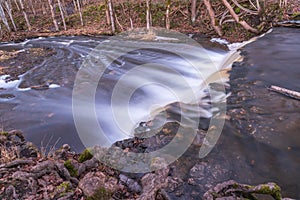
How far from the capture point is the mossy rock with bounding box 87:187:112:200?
329cm

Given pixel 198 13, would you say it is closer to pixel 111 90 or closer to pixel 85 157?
pixel 111 90

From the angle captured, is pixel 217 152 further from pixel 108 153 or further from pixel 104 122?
pixel 104 122

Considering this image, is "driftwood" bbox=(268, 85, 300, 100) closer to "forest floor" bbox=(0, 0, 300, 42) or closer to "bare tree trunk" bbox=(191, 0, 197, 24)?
"forest floor" bbox=(0, 0, 300, 42)

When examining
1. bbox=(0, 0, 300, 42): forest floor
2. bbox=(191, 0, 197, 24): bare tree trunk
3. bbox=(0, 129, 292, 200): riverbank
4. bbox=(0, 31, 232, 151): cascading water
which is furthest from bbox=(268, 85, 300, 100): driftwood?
bbox=(191, 0, 197, 24): bare tree trunk

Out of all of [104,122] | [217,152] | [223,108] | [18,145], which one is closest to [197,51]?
[223,108]

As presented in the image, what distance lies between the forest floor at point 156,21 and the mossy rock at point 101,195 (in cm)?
1145

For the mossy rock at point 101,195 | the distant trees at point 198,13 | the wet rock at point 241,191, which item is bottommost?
the wet rock at point 241,191

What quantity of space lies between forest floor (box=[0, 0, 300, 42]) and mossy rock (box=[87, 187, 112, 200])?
11448 millimetres

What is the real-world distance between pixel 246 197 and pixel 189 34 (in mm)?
13222

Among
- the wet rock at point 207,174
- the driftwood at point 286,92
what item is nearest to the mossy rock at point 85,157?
the wet rock at point 207,174

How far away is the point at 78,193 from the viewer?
3377 mm

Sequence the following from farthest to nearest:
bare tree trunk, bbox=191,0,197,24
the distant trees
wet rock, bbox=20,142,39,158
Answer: bare tree trunk, bbox=191,0,197,24 → the distant trees → wet rock, bbox=20,142,39,158

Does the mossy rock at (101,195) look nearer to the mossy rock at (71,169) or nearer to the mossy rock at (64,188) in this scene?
the mossy rock at (64,188)

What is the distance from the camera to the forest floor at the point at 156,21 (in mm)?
12664
